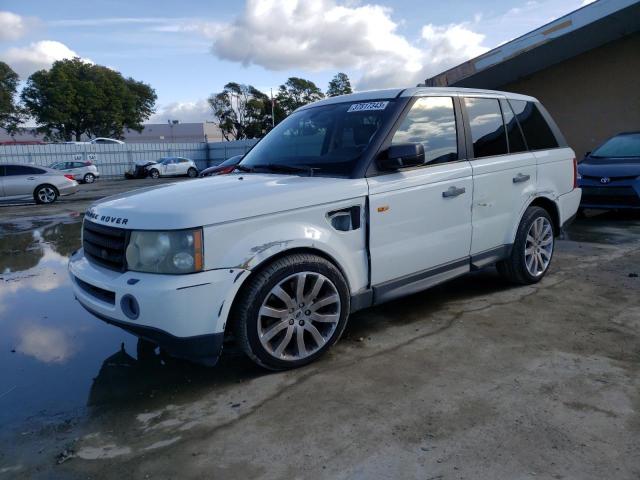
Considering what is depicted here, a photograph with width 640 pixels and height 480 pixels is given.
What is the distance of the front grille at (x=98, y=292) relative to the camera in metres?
3.14

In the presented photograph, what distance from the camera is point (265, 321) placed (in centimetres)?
325

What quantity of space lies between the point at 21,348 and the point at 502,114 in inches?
178

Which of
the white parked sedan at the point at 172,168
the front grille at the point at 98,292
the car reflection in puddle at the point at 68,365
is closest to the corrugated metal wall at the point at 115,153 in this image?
the white parked sedan at the point at 172,168

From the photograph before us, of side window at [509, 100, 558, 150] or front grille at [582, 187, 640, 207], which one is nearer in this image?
side window at [509, 100, 558, 150]

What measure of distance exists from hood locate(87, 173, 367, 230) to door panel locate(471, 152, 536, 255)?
130cm

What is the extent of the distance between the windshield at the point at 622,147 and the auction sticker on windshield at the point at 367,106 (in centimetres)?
707

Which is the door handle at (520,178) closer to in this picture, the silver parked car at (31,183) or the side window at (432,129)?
the side window at (432,129)

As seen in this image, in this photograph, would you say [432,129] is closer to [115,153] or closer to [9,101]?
[115,153]

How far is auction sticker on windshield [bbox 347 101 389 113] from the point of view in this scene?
3.99 metres

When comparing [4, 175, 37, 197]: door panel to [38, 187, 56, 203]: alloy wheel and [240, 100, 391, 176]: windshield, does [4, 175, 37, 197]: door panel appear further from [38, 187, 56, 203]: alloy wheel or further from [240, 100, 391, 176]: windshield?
[240, 100, 391, 176]: windshield

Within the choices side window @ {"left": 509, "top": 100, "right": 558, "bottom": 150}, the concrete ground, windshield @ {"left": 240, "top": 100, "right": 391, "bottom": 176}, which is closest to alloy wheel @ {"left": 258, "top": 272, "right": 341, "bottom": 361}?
the concrete ground

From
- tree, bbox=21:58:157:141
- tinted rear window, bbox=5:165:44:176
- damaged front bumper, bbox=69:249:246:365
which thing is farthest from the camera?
tree, bbox=21:58:157:141

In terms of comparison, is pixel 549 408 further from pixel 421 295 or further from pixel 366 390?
pixel 421 295

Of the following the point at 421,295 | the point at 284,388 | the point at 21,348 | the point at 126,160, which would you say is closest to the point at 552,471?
the point at 284,388
